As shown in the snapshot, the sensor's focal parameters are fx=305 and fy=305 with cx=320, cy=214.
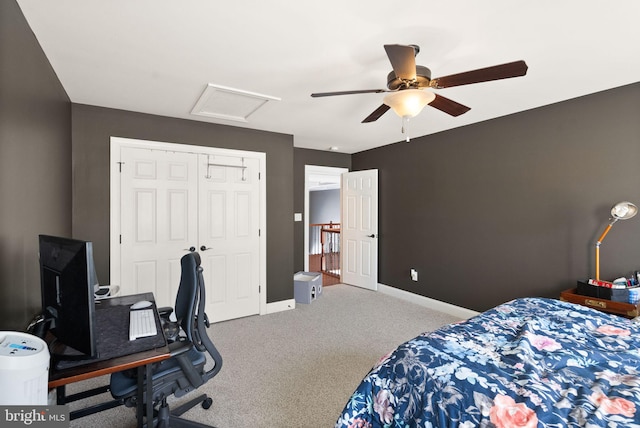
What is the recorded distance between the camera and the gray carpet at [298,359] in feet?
6.83

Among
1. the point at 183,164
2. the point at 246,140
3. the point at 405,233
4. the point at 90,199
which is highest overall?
the point at 246,140

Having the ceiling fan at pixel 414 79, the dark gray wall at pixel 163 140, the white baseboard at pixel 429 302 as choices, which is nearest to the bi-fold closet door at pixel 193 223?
the dark gray wall at pixel 163 140

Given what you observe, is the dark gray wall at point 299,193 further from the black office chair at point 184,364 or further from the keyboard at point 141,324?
the keyboard at point 141,324

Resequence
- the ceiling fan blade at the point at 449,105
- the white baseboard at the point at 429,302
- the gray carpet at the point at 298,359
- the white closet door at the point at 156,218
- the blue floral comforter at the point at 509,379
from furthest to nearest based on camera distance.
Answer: the white baseboard at the point at 429,302 → the white closet door at the point at 156,218 → the ceiling fan blade at the point at 449,105 → the gray carpet at the point at 298,359 → the blue floral comforter at the point at 509,379

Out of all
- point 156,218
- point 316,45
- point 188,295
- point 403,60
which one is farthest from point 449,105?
point 156,218

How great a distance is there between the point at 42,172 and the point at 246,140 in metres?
2.26

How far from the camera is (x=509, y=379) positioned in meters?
1.21

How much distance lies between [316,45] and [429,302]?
3.69 meters

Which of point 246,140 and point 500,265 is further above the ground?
point 246,140

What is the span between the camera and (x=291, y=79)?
Answer: 8.22 feet

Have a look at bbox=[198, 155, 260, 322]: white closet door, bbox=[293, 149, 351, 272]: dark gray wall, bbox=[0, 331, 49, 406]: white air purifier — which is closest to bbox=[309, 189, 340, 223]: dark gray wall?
bbox=[293, 149, 351, 272]: dark gray wall

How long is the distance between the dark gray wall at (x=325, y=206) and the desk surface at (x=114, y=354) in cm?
907

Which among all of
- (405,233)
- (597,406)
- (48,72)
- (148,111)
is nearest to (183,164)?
(148,111)

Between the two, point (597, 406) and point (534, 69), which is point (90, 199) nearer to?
point (597, 406)
